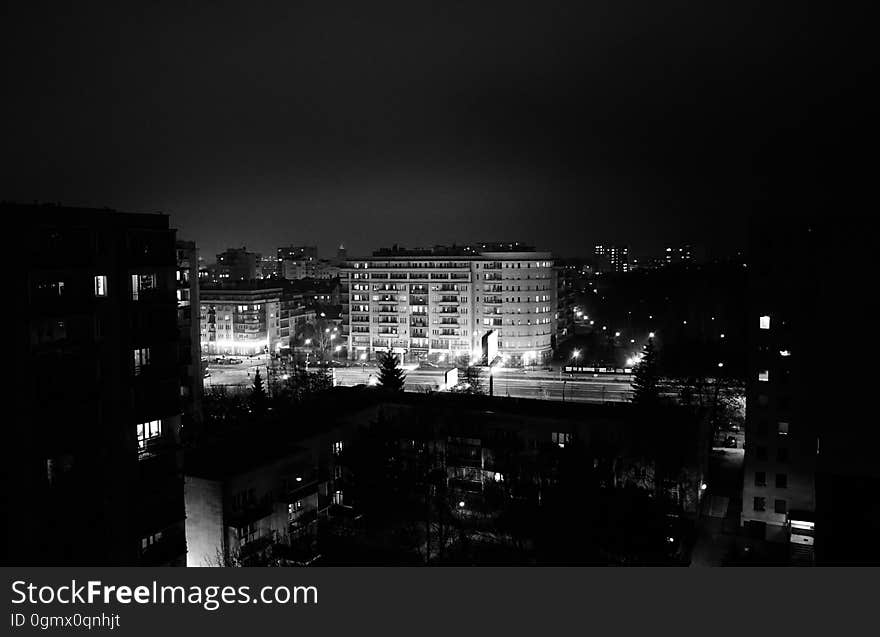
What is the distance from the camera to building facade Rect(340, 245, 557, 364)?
44.2m

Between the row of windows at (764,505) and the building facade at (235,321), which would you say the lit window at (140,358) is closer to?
the row of windows at (764,505)

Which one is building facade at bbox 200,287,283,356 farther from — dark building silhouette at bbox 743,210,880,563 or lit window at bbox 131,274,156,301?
lit window at bbox 131,274,156,301

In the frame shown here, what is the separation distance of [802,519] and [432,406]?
10.2 m

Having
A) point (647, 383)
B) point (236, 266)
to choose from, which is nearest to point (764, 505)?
point (647, 383)

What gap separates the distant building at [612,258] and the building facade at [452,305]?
9539 cm

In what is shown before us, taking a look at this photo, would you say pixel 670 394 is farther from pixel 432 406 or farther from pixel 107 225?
pixel 107 225

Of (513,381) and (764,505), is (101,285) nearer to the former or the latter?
(764,505)

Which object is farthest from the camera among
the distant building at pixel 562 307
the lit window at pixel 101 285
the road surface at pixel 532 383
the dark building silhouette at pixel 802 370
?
the distant building at pixel 562 307

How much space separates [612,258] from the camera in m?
151

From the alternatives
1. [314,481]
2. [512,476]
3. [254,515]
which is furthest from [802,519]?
[254,515]

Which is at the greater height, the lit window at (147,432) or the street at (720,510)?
the lit window at (147,432)

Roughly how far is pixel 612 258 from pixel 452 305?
114 metres

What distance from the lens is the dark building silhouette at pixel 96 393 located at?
27.9ft

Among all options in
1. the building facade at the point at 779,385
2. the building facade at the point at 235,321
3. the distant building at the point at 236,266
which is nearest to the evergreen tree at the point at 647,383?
the building facade at the point at 779,385
